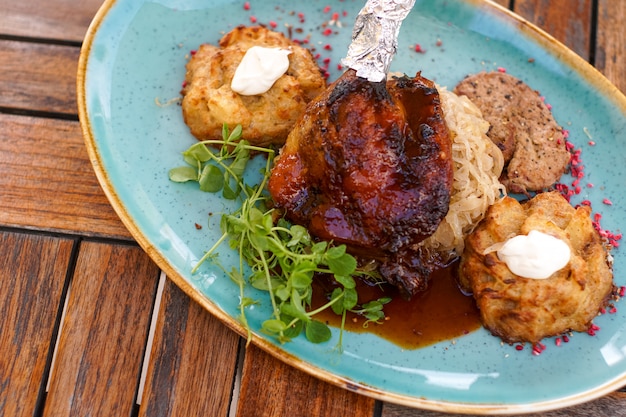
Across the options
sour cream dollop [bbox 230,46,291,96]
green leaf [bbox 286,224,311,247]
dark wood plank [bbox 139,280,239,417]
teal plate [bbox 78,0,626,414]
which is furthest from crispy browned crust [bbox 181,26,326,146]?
dark wood plank [bbox 139,280,239,417]

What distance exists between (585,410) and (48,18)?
4.85 metres

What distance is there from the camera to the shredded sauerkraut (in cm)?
395

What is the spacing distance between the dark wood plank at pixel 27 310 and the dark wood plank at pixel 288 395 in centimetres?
134

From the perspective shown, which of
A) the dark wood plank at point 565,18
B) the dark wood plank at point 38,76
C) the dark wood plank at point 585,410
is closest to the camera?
the dark wood plank at point 585,410

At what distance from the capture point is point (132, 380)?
3.78m

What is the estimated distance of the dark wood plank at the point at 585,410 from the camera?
3717 millimetres

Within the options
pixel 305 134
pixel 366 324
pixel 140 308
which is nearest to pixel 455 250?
pixel 366 324

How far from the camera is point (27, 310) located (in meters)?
3.90

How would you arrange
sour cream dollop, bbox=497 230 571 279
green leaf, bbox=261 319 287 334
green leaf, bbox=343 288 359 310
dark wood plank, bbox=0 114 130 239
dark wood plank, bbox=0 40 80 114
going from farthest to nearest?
dark wood plank, bbox=0 40 80 114 < dark wood plank, bbox=0 114 130 239 < green leaf, bbox=343 288 359 310 < sour cream dollop, bbox=497 230 571 279 < green leaf, bbox=261 319 287 334

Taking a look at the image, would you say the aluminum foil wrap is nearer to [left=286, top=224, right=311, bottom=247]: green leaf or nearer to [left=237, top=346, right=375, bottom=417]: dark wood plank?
[left=286, top=224, right=311, bottom=247]: green leaf

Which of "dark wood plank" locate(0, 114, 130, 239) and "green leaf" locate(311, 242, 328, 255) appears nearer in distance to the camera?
"green leaf" locate(311, 242, 328, 255)

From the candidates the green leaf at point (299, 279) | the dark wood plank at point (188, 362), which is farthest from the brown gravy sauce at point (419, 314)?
the dark wood plank at point (188, 362)

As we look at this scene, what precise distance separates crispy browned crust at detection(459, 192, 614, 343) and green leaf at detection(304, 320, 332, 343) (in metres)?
1.00

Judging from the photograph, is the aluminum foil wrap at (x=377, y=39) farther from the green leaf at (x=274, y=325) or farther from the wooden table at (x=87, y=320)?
the wooden table at (x=87, y=320)
